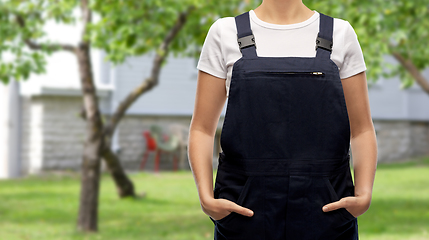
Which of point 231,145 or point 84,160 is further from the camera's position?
point 84,160

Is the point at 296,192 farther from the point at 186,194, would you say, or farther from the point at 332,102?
the point at 186,194

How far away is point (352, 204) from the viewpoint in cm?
166

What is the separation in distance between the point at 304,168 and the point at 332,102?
8.6 inches

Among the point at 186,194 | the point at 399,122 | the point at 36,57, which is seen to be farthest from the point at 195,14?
the point at 399,122

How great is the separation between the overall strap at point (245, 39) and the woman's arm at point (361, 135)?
0.31 m

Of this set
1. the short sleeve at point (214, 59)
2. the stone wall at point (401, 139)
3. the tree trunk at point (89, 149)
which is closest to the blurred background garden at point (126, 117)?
the tree trunk at point (89, 149)

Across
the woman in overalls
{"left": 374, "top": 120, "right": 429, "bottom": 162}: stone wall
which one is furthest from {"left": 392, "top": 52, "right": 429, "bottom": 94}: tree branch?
{"left": 374, "top": 120, "right": 429, "bottom": 162}: stone wall

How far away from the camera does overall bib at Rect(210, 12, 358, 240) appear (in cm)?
166

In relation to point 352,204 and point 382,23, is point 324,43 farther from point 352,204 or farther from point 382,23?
point 382,23

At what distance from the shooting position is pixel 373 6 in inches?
270

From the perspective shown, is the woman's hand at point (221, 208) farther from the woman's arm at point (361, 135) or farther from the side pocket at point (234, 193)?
the woman's arm at point (361, 135)

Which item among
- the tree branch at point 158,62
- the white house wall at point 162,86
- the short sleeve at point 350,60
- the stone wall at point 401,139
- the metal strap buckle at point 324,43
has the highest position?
the metal strap buckle at point 324,43

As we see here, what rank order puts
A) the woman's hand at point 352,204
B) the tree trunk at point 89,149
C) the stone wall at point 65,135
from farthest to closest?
the stone wall at point 65,135
the tree trunk at point 89,149
the woman's hand at point 352,204

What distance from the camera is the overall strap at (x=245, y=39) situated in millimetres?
1689
